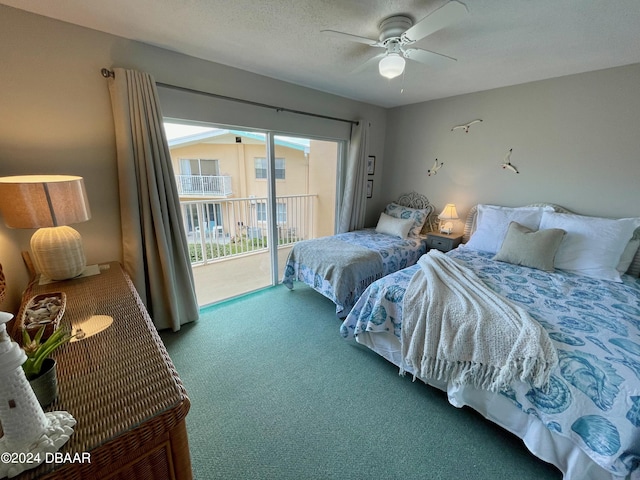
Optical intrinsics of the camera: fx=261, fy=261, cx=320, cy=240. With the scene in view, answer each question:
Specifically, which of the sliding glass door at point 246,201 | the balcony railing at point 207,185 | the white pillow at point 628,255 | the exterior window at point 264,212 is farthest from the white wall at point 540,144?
the balcony railing at point 207,185

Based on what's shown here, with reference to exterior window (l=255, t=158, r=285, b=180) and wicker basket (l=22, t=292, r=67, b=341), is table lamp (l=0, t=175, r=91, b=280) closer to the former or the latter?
wicker basket (l=22, t=292, r=67, b=341)

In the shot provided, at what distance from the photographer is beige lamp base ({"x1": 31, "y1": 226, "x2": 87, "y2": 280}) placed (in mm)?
1578

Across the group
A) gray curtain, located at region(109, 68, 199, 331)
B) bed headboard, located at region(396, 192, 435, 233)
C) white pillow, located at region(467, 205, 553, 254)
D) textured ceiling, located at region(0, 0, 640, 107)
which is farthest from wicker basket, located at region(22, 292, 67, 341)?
bed headboard, located at region(396, 192, 435, 233)

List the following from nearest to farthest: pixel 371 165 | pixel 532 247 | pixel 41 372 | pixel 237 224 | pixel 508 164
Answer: pixel 41 372
pixel 532 247
pixel 508 164
pixel 371 165
pixel 237 224

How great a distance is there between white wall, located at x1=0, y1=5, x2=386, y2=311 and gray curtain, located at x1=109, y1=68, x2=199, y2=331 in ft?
0.42

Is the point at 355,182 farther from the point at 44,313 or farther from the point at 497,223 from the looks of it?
the point at 44,313

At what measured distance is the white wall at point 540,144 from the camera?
2314 mm

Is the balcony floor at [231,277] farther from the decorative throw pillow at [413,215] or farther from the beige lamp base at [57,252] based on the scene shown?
the decorative throw pillow at [413,215]

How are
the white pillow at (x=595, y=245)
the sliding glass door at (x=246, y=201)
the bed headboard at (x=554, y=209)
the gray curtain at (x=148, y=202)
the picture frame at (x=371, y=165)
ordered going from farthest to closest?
the picture frame at (x=371, y=165) → the sliding glass door at (x=246, y=201) → the bed headboard at (x=554, y=209) → the white pillow at (x=595, y=245) → the gray curtain at (x=148, y=202)

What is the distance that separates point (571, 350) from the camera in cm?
126

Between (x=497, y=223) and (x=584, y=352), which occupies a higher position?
(x=497, y=223)

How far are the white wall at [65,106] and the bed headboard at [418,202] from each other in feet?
9.63

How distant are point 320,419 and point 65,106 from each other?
104 inches

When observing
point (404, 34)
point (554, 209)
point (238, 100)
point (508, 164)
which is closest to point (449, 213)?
point (508, 164)
